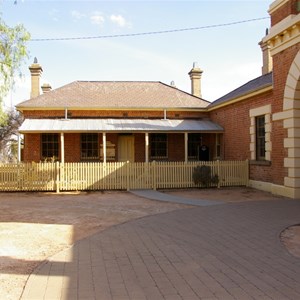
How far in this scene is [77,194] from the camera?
16.3 meters

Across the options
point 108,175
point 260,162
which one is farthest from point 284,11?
point 108,175

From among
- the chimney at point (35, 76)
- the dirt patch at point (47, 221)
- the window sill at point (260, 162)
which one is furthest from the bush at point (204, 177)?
the chimney at point (35, 76)

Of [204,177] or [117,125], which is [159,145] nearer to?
[117,125]

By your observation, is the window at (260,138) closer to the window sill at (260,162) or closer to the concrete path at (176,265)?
the window sill at (260,162)

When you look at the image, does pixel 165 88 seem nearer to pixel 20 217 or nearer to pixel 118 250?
pixel 20 217

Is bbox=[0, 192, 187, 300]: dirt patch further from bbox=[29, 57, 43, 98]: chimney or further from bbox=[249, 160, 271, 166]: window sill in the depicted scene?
bbox=[29, 57, 43, 98]: chimney

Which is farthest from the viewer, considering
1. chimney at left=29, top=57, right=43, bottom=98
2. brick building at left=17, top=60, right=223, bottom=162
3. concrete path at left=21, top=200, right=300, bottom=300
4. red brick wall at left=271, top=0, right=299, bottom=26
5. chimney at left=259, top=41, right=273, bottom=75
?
chimney at left=29, top=57, right=43, bottom=98

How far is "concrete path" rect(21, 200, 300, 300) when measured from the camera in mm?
4828

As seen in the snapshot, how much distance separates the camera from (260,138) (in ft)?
56.8

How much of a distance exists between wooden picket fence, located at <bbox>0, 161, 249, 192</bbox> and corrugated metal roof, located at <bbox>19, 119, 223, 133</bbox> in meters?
3.48

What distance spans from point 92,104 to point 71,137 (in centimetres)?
219

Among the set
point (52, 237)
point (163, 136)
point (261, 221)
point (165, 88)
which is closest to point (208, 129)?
A: point (163, 136)

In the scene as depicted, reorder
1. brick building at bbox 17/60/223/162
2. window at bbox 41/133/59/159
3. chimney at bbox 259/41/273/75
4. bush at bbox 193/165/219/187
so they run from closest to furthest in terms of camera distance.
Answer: bush at bbox 193/165/219/187 → brick building at bbox 17/60/223/162 → window at bbox 41/133/59/159 → chimney at bbox 259/41/273/75

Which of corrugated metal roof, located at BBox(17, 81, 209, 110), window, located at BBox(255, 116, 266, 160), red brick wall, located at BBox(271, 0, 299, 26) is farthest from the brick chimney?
red brick wall, located at BBox(271, 0, 299, 26)
